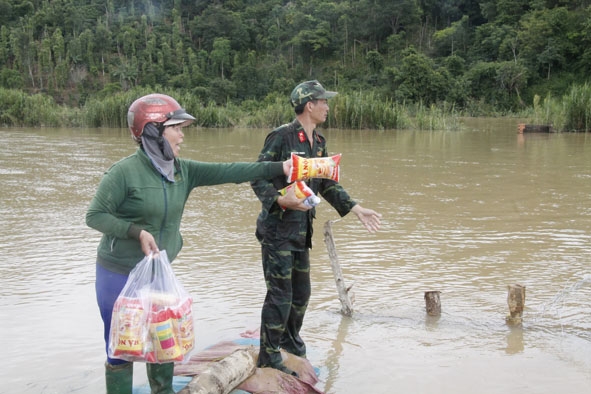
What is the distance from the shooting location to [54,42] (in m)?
76.2

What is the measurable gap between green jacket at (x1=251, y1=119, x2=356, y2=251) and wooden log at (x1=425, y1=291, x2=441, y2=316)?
4.08 ft

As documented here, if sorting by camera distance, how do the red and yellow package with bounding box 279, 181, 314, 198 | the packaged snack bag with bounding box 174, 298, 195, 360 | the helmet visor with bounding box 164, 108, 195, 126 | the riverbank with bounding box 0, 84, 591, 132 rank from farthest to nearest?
the riverbank with bounding box 0, 84, 591, 132 → the red and yellow package with bounding box 279, 181, 314, 198 → the helmet visor with bounding box 164, 108, 195, 126 → the packaged snack bag with bounding box 174, 298, 195, 360

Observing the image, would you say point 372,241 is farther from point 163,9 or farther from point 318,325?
point 163,9

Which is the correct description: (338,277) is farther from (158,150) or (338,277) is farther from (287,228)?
(158,150)

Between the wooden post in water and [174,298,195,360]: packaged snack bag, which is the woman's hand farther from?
the wooden post in water

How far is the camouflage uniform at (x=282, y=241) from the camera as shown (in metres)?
3.79

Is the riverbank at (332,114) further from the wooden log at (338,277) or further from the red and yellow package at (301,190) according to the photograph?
the red and yellow package at (301,190)

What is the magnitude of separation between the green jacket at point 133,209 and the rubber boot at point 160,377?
49 cm

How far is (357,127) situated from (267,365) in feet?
84.4

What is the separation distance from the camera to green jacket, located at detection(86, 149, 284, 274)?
298cm

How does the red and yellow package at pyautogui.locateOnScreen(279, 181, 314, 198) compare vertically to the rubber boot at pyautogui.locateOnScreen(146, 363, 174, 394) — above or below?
above

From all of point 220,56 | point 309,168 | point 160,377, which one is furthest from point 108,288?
point 220,56

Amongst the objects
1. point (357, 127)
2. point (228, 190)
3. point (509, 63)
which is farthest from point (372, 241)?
point (509, 63)

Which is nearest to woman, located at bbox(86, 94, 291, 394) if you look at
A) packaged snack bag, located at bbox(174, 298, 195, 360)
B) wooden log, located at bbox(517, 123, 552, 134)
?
packaged snack bag, located at bbox(174, 298, 195, 360)
